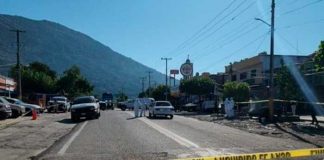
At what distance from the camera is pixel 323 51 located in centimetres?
3052

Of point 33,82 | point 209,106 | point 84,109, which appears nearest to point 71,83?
point 33,82

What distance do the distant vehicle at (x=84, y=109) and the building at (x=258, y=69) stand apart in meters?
31.7

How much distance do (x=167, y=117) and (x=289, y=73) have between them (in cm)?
1201

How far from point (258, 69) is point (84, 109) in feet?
143

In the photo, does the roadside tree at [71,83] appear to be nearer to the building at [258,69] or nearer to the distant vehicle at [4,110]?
the building at [258,69]

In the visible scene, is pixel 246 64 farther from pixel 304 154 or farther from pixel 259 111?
pixel 304 154

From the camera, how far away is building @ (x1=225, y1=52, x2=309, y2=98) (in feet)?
227

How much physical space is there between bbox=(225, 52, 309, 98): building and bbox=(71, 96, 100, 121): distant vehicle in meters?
31.7

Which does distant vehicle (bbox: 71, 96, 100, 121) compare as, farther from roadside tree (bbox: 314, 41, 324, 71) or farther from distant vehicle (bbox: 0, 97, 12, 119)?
roadside tree (bbox: 314, 41, 324, 71)

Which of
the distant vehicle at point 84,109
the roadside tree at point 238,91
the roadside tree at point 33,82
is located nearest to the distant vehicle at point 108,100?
the roadside tree at point 33,82

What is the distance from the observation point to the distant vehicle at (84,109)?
36594mm

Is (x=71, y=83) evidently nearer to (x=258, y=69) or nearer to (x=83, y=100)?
(x=258, y=69)

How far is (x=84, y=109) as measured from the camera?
3691cm

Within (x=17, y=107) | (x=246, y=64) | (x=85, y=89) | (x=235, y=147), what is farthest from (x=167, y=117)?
(x=85, y=89)
